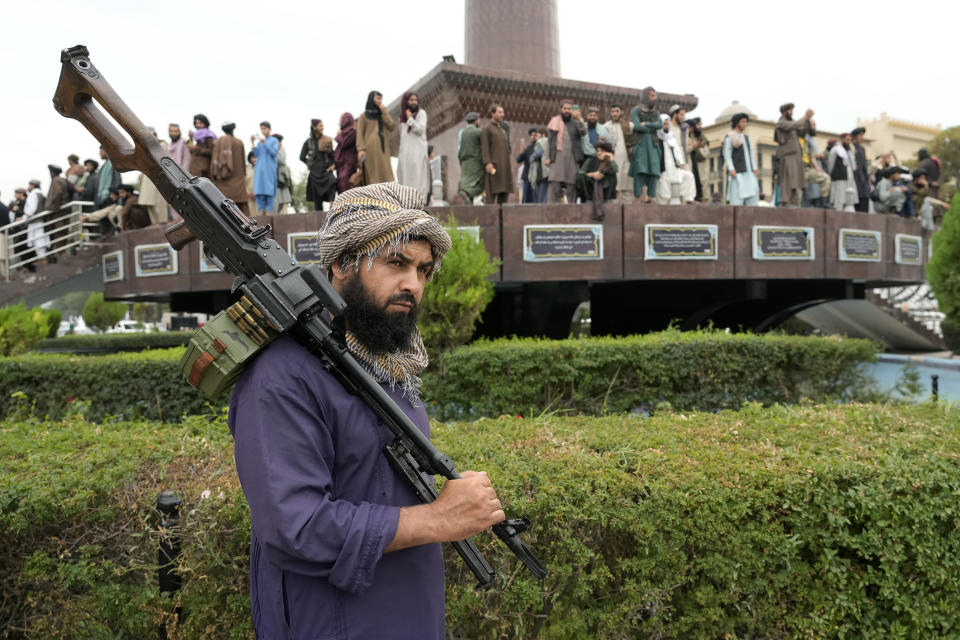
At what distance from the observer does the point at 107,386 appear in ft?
27.3

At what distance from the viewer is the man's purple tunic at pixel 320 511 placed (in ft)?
4.42

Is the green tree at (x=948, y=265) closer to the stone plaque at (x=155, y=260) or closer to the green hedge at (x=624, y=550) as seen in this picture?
the green hedge at (x=624, y=550)

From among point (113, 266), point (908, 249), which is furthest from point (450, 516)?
point (908, 249)

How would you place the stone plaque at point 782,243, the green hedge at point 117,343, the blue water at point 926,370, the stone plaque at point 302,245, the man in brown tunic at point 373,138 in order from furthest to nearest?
the green hedge at point 117,343 < the blue water at point 926,370 < the stone plaque at point 782,243 < the stone plaque at point 302,245 < the man in brown tunic at point 373,138

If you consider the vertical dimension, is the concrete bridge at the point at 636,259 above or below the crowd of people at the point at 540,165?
below

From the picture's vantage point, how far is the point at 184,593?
248 centimetres

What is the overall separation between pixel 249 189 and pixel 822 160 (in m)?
13.1

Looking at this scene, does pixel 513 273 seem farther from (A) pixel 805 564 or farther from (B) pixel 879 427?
(A) pixel 805 564

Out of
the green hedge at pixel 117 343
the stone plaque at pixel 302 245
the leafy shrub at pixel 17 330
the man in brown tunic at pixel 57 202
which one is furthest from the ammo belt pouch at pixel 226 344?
the green hedge at pixel 117 343

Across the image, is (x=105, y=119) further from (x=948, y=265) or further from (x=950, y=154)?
(x=950, y=154)

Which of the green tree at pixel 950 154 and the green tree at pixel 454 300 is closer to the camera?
the green tree at pixel 454 300

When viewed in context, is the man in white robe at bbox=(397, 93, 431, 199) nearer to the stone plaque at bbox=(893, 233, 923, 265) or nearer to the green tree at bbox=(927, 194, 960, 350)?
the stone plaque at bbox=(893, 233, 923, 265)

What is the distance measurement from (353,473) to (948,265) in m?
16.7

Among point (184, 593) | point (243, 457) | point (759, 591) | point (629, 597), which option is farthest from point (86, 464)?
point (759, 591)
